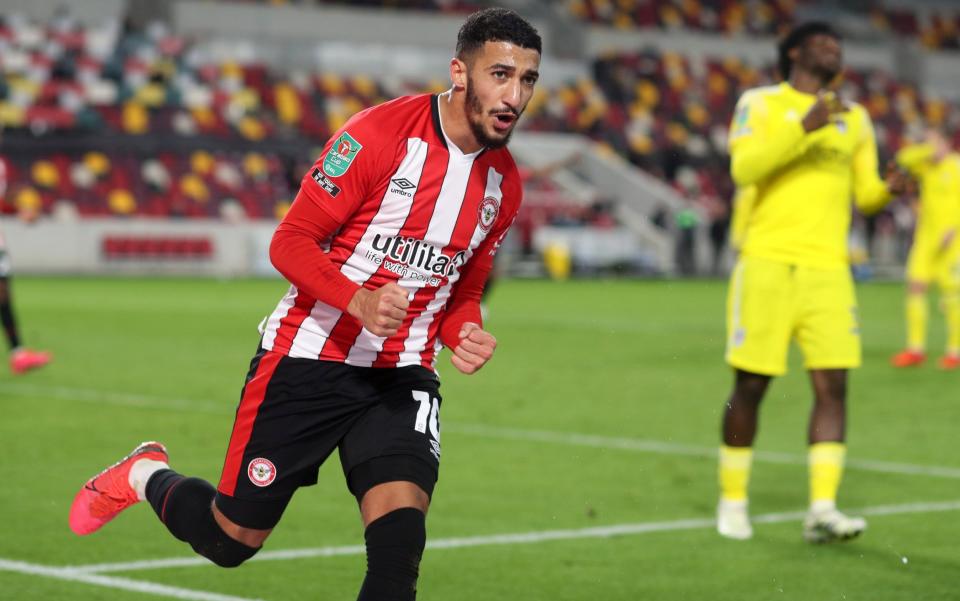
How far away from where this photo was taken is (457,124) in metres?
4.42

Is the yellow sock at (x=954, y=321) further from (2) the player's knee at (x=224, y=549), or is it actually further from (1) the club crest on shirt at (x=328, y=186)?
(1) the club crest on shirt at (x=328, y=186)

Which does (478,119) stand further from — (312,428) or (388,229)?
(312,428)

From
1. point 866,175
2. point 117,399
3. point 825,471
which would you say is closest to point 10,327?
point 117,399

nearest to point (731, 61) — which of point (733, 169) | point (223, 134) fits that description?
point (223, 134)

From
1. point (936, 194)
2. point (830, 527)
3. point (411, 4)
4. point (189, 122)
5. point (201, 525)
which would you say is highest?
point (411, 4)

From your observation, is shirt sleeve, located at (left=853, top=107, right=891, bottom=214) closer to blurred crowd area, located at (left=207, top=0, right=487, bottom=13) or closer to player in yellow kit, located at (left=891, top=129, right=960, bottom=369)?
player in yellow kit, located at (left=891, top=129, right=960, bottom=369)

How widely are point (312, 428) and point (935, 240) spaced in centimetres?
1201

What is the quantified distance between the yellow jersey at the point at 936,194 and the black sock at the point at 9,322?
8628mm

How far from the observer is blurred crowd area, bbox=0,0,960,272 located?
116 ft

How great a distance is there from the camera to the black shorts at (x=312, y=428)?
14.2 ft

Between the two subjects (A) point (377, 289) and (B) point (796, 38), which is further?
(B) point (796, 38)

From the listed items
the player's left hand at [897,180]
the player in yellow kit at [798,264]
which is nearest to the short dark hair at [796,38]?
the player in yellow kit at [798,264]

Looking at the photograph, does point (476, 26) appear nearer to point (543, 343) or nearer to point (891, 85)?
point (543, 343)

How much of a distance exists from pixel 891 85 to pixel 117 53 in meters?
27.5
